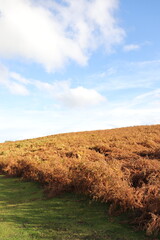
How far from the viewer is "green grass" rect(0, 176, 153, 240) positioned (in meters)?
4.95

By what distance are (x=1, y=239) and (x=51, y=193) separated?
3.03 meters

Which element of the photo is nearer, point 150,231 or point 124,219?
point 150,231

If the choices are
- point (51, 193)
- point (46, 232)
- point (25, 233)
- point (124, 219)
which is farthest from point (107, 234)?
point (51, 193)

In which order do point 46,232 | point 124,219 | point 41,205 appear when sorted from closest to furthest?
point 46,232
point 124,219
point 41,205

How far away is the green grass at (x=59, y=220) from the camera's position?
4953 millimetres

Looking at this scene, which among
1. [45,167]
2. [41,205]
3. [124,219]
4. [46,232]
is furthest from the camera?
[45,167]

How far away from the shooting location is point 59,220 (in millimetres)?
5816

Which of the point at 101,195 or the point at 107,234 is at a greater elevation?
the point at 101,195

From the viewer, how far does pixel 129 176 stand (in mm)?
7762

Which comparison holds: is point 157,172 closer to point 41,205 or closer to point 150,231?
point 150,231

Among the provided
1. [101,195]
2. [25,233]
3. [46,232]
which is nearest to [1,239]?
[25,233]

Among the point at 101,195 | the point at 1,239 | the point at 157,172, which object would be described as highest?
the point at 157,172

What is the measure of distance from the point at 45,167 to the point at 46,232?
520 centimetres

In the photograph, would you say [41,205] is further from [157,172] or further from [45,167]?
[157,172]
